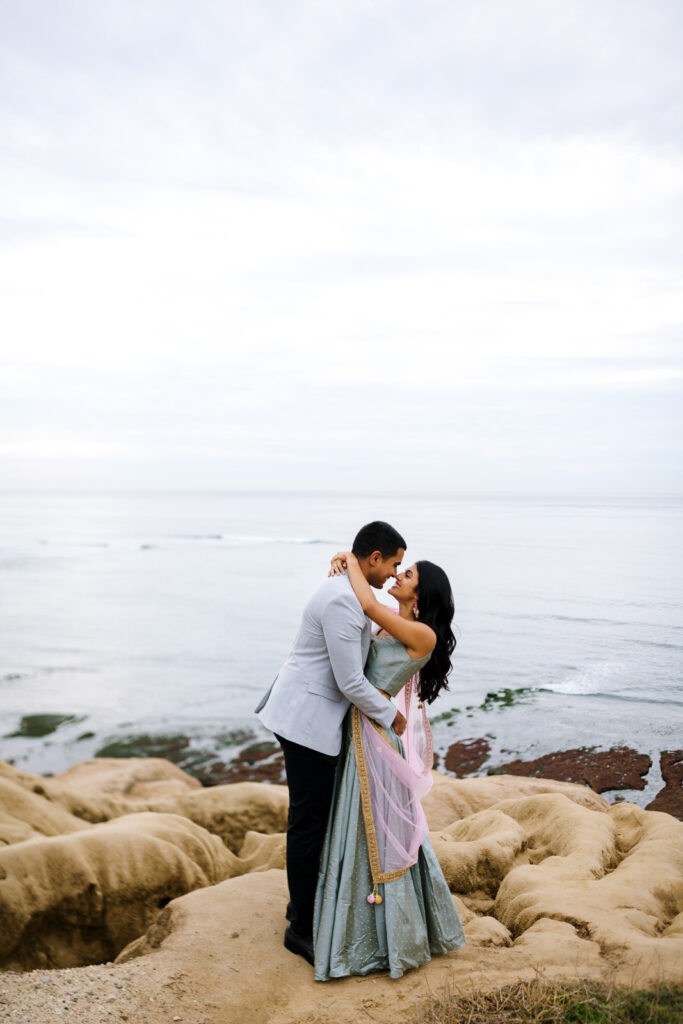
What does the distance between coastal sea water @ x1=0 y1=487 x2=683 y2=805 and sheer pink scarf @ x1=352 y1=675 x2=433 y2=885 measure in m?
6.66

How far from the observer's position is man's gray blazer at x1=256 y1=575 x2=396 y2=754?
13.9ft

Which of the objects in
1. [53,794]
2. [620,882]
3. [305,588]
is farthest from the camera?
[305,588]

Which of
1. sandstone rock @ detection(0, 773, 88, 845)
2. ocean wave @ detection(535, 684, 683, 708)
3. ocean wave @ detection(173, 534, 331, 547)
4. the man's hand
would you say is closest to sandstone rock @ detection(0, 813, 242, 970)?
sandstone rock @ detection(0, 773, 88, 845)

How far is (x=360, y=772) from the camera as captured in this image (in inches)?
175

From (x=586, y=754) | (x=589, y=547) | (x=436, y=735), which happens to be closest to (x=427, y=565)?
(x=586, y=754)

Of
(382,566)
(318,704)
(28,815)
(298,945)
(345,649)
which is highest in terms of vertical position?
(382,566)

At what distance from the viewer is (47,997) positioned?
13.5ft

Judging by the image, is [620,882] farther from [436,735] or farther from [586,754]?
[436,735]

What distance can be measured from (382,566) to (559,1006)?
2.37m

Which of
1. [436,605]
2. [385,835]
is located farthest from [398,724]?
[436,605]

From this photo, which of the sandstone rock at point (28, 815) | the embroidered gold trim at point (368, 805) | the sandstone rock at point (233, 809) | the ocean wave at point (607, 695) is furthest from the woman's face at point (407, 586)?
the ocean wave at point (607, 695)

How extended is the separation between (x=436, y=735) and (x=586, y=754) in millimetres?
3183

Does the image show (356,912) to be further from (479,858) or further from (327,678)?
(479,858)

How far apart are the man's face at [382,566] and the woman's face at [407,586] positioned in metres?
0.09
